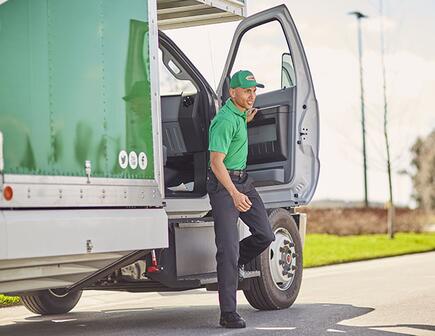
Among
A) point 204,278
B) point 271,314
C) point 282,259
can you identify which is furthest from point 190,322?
point 282,259

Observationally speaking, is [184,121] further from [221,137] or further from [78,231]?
[78,231]

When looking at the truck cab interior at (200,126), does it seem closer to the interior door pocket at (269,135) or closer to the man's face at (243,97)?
the interior door pocket at (269,135)

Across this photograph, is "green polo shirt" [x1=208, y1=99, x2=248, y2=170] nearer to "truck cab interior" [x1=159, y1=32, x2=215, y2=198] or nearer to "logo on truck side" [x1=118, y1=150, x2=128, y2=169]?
"truck cab interior" [x1=159, y1=32, x2=215, y2=198]

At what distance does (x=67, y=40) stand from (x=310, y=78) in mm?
3313

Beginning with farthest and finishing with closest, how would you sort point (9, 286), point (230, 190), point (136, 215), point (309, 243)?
point (309, 243) → point (230, 190) → point (136, 215) → point (9, 286)

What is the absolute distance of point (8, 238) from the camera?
6.07 meters

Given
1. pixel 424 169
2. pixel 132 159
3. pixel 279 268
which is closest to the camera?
pixel 132 159

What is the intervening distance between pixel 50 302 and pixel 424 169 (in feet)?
191

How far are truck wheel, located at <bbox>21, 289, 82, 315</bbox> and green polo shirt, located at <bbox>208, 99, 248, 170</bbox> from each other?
7.07 ft

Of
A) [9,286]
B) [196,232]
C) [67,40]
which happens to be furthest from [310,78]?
[9,286]

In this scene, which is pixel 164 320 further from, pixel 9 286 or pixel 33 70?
pixel 33 70

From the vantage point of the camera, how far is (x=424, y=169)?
216 ft

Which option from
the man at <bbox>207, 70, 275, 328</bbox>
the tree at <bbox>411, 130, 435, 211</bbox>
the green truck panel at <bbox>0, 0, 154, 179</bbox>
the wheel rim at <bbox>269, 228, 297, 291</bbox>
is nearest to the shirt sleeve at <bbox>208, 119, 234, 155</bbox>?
the man at <bbox>207, 70, 275, 328</bbox>

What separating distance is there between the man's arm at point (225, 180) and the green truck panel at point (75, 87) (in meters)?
0.60
